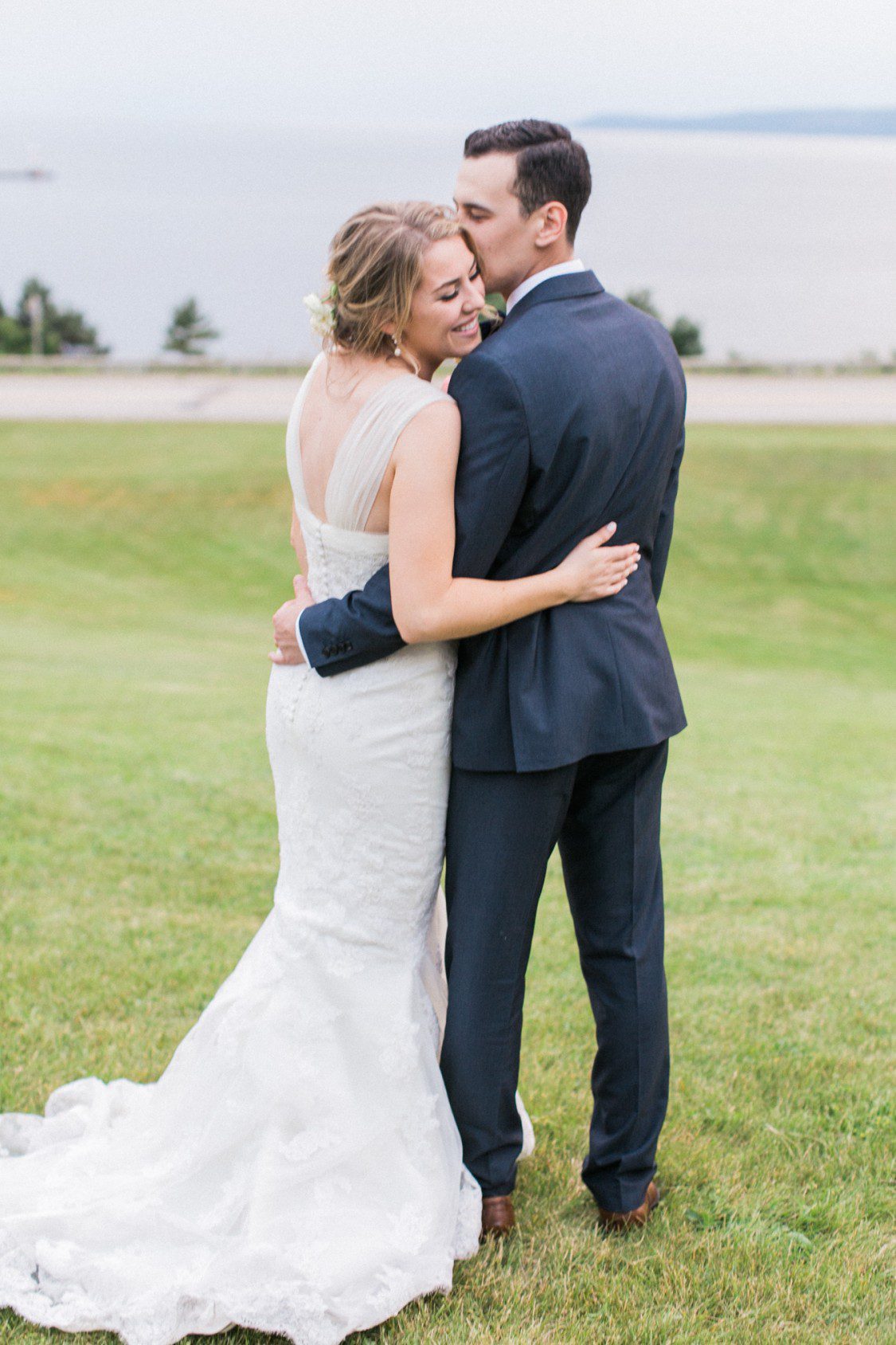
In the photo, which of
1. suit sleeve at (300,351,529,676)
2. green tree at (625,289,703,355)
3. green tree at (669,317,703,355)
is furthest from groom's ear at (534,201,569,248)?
green tree at (669,317,703,355)

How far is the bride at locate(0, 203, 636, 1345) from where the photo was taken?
2674 millimetres

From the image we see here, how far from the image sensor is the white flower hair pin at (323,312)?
272cm

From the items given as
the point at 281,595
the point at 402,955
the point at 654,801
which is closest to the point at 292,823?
the point at 402,955

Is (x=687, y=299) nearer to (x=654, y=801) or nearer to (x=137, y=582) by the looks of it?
(x=137, y=582)

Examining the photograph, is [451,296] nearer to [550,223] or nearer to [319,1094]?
[550,223]

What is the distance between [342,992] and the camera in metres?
3.00

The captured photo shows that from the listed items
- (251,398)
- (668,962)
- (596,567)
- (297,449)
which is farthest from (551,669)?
(251,398)

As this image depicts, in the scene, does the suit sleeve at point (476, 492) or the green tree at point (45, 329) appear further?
the green tree at point (45, 329)

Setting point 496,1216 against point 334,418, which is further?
point 496,1216

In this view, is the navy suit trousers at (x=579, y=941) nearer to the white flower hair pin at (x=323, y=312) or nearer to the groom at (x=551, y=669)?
the groom at (x=551, y=669)

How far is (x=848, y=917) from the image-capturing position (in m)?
5.43

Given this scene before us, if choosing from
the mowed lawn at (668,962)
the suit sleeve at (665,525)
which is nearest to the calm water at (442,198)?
the mowed lawn at (668,962)

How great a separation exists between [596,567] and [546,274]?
637mm

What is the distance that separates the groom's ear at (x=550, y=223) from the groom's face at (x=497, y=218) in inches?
0.4
